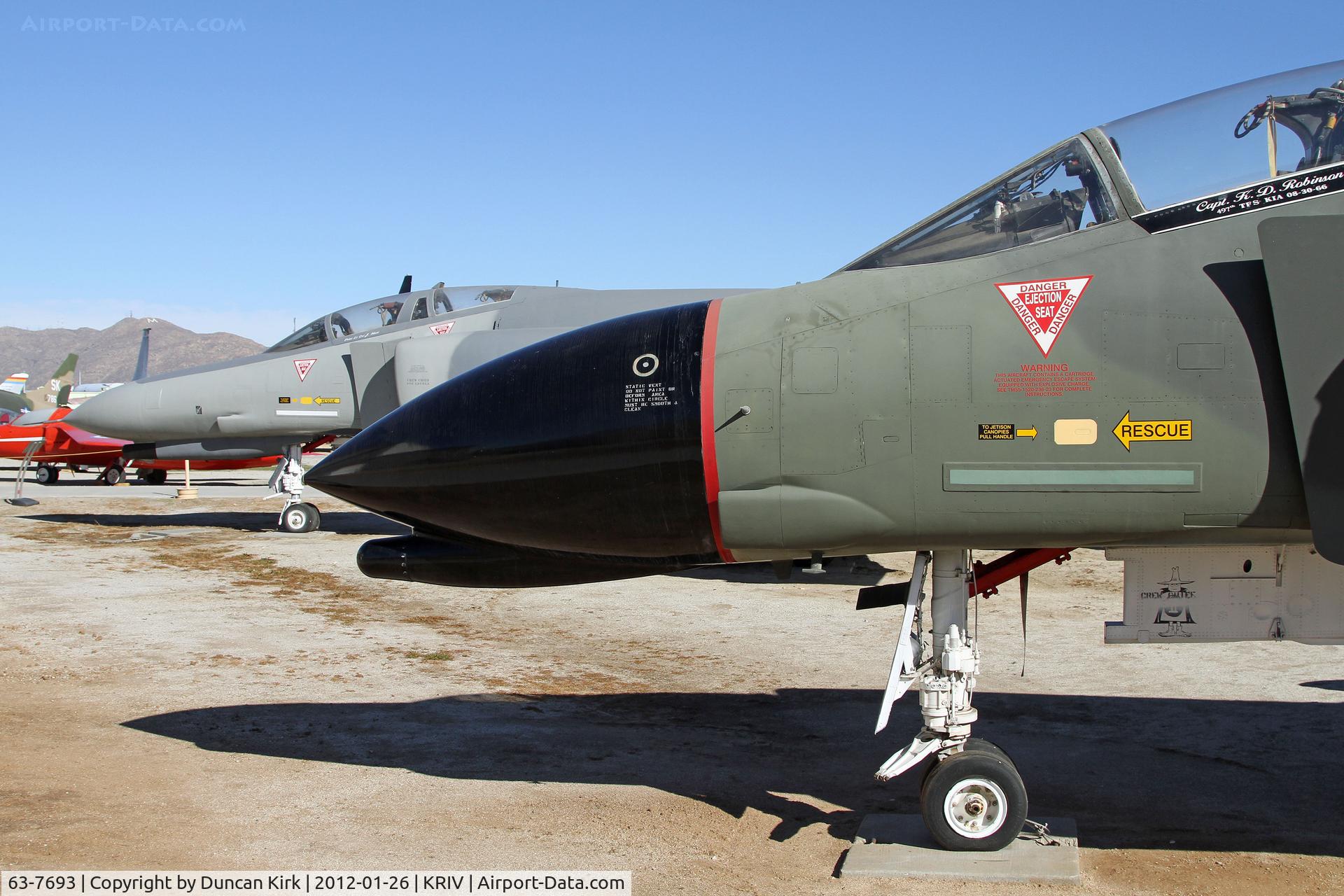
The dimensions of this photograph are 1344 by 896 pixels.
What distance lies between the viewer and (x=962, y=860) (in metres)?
4.86

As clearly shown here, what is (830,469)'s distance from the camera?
468 cm

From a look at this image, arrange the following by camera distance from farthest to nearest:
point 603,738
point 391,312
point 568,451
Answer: point 391,312
point 603,738
point 568,451

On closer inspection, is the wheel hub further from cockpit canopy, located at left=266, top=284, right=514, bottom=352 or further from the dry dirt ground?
cockpit canopy, located at left=266, top=284, right=514, bottom=352

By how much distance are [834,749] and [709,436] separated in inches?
117

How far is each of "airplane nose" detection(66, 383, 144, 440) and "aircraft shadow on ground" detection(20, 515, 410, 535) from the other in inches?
85.7

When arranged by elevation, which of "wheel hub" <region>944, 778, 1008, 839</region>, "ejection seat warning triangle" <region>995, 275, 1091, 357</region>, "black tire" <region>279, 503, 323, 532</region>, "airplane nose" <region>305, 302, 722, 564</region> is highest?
"ejection seat warning triangle" <region>995, 275, 1091, 357</region>

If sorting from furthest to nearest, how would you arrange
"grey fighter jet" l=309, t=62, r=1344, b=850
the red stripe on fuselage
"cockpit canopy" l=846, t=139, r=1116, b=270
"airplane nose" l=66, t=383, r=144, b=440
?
"airplane nose" l=66, t=383, r=144, b=440, "cockpit canopy" l=846, t=139, r=1116, b=270, the red stripe on fuselage, "grey fighter jet" l=309, t=62, r=1344, b=850

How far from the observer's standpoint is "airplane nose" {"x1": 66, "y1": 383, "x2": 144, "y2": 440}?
62.5ft

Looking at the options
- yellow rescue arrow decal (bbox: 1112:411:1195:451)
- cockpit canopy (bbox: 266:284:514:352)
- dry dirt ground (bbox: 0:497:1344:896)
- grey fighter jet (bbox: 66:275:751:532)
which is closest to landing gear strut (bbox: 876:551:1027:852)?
dry dirt ground (bbox: 0:497:1344:896)

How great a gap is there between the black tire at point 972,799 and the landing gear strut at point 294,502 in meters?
16.9

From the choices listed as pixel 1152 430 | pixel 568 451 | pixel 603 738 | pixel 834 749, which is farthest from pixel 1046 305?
pixel 603 738

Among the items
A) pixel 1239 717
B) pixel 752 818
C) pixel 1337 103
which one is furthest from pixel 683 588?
pixel 1337 103

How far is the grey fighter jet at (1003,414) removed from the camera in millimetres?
4508

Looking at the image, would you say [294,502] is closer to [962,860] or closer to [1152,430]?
[962,860]
